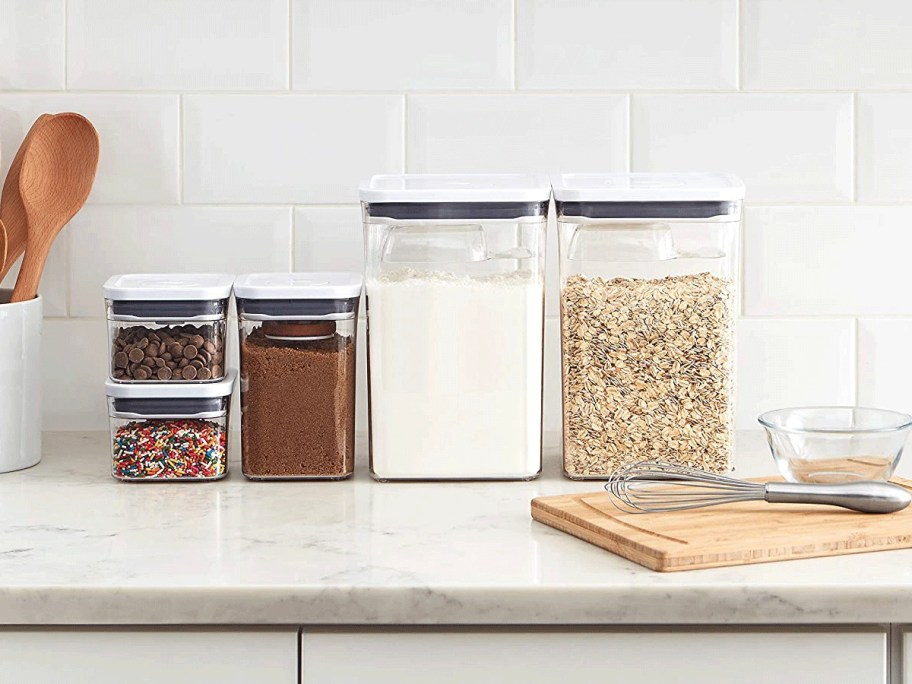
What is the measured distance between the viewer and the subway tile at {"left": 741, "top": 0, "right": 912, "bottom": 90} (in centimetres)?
137

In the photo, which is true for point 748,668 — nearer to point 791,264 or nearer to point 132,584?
point 132,584

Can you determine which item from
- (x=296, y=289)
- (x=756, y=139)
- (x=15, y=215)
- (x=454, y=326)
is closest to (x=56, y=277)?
(x=15, y=215)

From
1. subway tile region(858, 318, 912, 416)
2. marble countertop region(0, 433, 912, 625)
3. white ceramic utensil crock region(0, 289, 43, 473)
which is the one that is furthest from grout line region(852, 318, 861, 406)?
white ceramic utensil crock region(0, 289, 43, 473)

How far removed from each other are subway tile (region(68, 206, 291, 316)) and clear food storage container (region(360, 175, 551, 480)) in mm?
286

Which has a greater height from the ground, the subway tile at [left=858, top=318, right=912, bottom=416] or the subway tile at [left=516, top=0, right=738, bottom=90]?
the subway tile at [left=516, top=0, right=738, bottom=90]

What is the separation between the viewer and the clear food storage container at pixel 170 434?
1124 millimetres

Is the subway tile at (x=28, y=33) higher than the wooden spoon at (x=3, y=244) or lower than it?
higher

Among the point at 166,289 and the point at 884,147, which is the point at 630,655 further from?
the point at 884,147

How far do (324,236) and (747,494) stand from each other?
0.63 meters

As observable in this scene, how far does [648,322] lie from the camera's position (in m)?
1.10

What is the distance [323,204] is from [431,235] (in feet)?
1.01

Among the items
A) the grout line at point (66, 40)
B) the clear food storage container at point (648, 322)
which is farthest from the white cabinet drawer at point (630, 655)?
the grout line at point (66, 40)

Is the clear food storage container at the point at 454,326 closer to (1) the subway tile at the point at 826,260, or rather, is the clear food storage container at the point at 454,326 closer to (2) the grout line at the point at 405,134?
(2) the grout line at the point at 405,134

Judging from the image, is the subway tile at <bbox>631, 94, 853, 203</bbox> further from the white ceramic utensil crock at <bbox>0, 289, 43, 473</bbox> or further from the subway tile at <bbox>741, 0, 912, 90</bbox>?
the white ceramic utensil crock at <bbox>0, 289, 43, 473</bbox>
